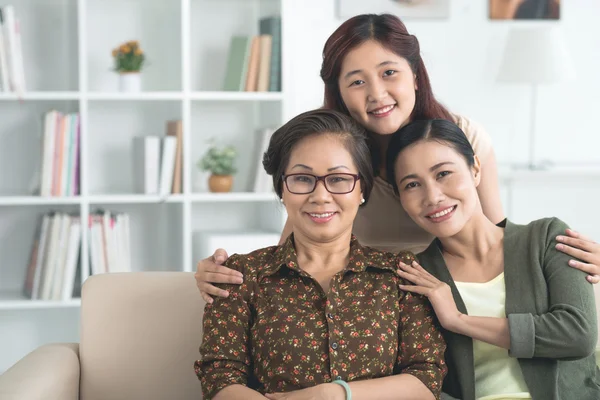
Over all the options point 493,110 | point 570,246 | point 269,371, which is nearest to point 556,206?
point 493,110

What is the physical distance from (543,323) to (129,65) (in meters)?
2.42

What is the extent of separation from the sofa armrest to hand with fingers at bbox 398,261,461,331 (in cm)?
77

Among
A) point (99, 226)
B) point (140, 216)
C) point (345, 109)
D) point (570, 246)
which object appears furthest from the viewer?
point (140, 216)

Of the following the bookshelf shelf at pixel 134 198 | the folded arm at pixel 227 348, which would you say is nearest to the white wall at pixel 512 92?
the bookshelf shelf at pixel 134 198

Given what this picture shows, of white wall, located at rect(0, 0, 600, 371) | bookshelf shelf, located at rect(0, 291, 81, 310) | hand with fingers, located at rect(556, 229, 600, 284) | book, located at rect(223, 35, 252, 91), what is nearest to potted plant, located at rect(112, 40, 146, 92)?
book, located at rect(223, 35, 252, 91)

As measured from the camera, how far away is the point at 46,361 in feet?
6.09

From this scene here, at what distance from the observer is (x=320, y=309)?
1.71m

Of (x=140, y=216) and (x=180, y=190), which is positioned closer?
(x=180, y=190)

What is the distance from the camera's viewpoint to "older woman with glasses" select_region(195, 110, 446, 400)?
5.44 ft

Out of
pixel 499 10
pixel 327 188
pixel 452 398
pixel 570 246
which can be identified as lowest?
pixel 452 398

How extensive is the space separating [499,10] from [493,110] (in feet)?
1.67

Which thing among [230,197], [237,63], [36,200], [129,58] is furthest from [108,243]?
[237,63]

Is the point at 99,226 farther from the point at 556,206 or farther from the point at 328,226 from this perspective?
the point at 556,206

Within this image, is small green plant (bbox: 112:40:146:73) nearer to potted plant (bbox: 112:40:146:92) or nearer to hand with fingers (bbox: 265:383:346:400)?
potted plant (bbox: 112:40:146:92)
